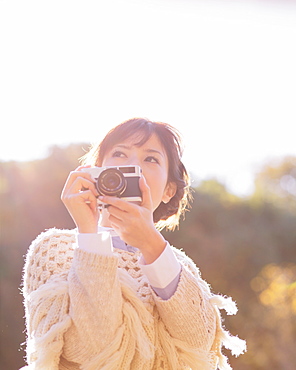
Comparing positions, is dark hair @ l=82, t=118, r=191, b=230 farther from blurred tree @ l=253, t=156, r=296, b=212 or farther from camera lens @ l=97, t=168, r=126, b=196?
blurred tree @ l=253, t=156, r=296, b=212

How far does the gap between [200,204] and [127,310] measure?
595 centimetres

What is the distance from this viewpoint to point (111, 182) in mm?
1409

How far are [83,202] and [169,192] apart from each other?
2.03ft

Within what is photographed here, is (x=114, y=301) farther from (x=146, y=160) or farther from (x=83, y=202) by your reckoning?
(x=146, y=160)

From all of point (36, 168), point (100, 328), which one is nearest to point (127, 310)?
point (100, 328)

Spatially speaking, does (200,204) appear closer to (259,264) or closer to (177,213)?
(259,264)

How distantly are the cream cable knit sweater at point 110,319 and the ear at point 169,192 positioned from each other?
0.45 meters

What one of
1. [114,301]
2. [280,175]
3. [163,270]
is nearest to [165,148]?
[163,270]

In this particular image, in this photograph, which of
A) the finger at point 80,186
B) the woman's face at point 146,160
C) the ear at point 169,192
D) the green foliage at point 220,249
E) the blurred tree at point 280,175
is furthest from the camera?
the blurred tree at point 280,175

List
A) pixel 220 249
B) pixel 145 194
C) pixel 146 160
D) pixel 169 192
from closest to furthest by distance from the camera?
pixel 145 194, pixel 146 160, pixel 169 192, pixel 220 249

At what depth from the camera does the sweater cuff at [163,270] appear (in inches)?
54.3

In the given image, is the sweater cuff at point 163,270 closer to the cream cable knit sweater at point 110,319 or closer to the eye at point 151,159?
the cream cable knit sweater at point 110,319

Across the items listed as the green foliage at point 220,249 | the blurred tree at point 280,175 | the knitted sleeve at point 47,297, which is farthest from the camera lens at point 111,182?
the blurred tree at point 280,175

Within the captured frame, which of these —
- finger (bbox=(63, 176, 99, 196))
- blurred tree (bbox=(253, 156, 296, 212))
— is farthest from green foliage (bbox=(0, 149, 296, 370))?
blurred tree (bbox=(253, 156, 296, 212))
